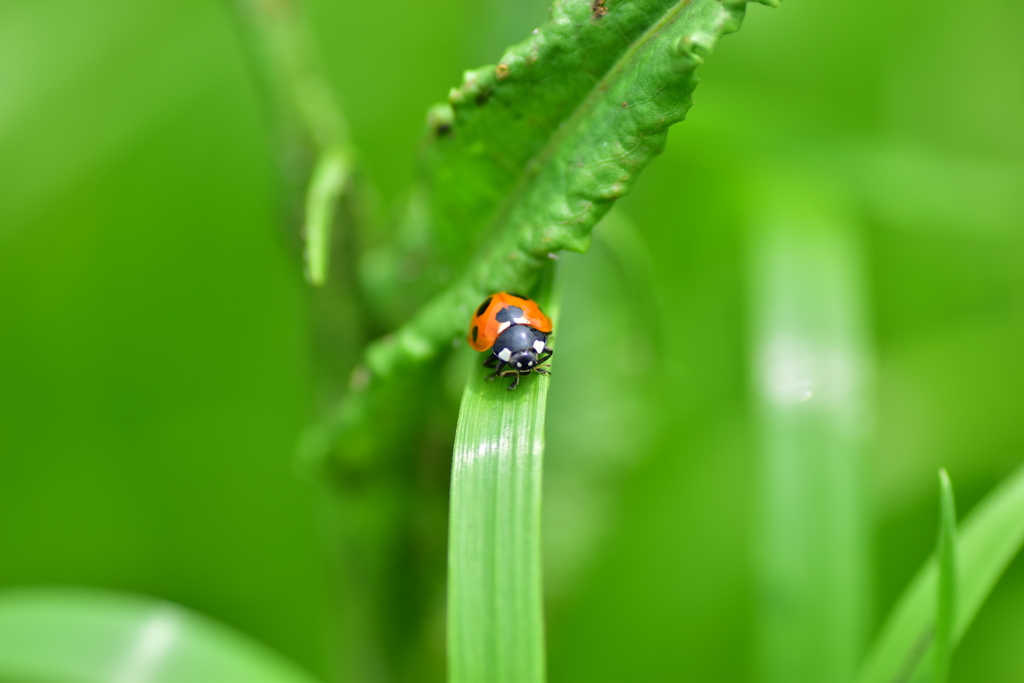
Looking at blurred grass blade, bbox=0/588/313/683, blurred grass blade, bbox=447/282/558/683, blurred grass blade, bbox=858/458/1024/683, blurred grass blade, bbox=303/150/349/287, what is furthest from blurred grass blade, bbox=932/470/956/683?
blurred grass blade, bbox=0/588/313/683

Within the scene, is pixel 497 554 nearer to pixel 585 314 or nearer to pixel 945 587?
pixel 945 587

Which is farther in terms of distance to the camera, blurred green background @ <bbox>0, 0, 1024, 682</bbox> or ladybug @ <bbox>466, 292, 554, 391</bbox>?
blurred green background @ <bbox>0, 0, 1024, 682</bbox>

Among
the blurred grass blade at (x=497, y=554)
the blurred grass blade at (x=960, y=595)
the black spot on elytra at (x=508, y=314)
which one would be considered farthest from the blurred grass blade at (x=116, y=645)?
the blurred grass blade at (x=960, y=595)

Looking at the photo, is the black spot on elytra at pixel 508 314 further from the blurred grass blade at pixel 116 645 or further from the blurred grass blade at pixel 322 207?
the blurred grass blade at pixel 116 645

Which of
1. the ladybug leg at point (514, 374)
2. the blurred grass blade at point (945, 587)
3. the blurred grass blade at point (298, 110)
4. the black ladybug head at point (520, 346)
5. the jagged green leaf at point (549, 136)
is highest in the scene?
the blurred grass blade at point (298, 110)

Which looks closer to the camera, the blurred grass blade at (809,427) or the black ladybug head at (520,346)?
the black ladybug head at (520,346)

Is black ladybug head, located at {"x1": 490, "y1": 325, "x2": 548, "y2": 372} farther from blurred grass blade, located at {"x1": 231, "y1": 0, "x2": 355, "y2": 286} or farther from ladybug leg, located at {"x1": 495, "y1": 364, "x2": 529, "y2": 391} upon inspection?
blurred grass blade, located at {"x1": 231, "y1": 0, "x2": 355, "y2": 286}

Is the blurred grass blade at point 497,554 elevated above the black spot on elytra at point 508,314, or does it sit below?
below
